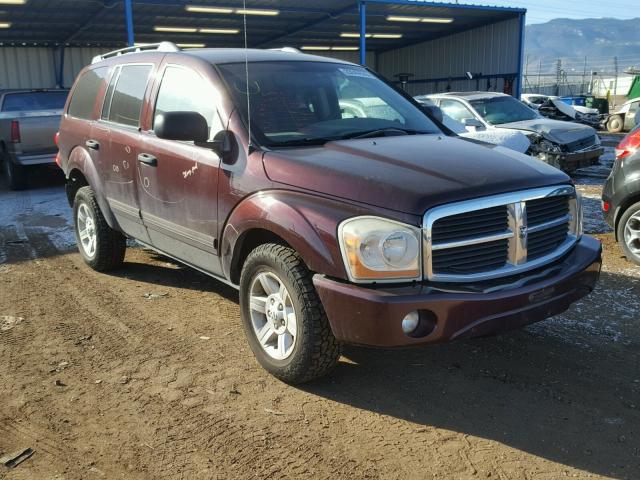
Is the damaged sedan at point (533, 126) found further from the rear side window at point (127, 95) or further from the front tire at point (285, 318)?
the front tire at point (285, 318)

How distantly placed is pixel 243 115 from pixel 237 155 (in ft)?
0.92

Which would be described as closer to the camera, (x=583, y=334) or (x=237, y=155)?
(x=237, y=155)

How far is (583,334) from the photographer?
4.35 m

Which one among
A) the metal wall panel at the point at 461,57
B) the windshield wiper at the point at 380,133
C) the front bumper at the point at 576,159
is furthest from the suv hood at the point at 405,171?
the metal wall panel at the point at 461,57

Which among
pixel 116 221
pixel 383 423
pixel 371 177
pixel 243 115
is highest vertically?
pixel 243 115

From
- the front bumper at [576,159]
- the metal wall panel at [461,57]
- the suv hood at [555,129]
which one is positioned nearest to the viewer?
the front bumper at [576,159]

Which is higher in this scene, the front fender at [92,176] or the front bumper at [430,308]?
the front fender at [92,176]

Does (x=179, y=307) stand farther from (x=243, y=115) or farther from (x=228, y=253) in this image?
(x=243, y=115)

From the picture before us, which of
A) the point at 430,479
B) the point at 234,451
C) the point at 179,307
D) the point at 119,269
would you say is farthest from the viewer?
the point at 119,269

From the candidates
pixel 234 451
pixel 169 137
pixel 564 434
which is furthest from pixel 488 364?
pixel 169 137

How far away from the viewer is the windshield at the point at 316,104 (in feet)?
13.0

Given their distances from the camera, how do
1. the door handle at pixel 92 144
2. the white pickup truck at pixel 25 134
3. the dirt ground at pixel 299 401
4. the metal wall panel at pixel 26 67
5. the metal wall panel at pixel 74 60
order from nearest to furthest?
the dirt ground at pixel 299 401 < the door handle at pixel 92 144 < the white pickup truck at pixel 25 134 < the metal wall panel at pixel 26 67 < the metal wall panel at pixel 74 60

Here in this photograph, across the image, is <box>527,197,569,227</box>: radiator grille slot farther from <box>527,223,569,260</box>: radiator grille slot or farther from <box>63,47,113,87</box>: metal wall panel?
<box>63,47,113,87</box>: metal wall panel

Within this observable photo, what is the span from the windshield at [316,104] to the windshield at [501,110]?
312 inches
